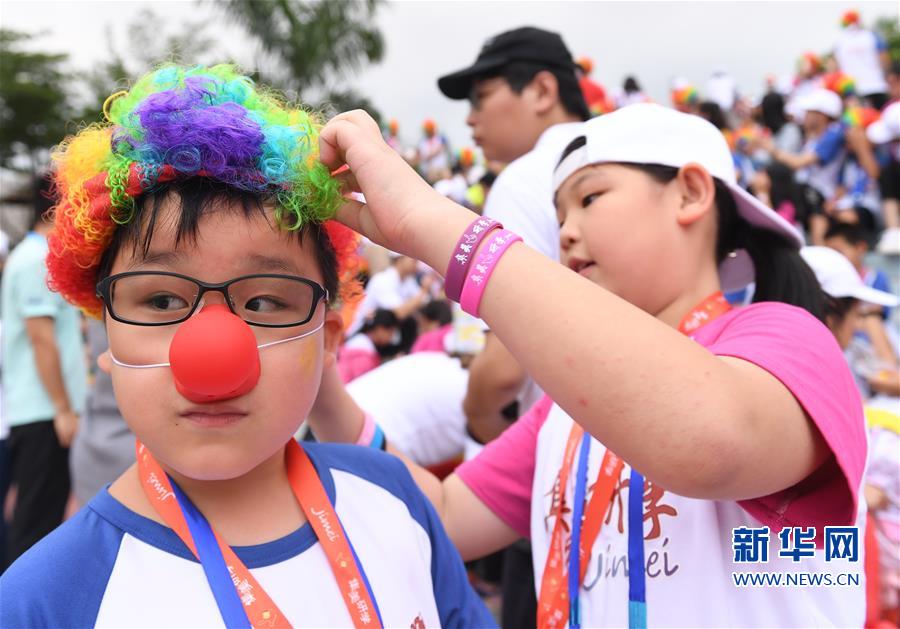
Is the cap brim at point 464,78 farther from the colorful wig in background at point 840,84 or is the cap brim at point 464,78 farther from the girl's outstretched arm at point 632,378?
the colorful wig in background at point 840,84

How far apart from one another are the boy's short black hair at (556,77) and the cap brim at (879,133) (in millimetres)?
5357

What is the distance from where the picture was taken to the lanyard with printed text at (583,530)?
4.48 feet

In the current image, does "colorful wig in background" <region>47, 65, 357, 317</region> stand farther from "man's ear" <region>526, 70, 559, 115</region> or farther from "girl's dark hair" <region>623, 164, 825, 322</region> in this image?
"man's ear" <region>526, 70, 559, 115</region>

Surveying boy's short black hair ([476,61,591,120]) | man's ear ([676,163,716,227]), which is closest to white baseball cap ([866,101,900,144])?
boy's short black hair ([476,61,591,120])

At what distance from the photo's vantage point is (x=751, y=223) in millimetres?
1770

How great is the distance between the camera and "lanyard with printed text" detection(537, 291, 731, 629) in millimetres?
1365

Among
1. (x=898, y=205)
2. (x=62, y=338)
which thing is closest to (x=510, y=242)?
(x=62, y=338)

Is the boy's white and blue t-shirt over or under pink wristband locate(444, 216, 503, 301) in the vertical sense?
under

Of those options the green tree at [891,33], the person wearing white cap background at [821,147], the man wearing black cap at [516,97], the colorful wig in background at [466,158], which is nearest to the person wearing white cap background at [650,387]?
the man wearing black cap at [516,97]

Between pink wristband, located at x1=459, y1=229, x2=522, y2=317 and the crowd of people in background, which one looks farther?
the crowd of people in background

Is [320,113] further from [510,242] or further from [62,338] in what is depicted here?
[62,338]

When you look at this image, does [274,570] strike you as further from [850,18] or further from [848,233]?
[850,18]

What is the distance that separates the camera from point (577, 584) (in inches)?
57.8

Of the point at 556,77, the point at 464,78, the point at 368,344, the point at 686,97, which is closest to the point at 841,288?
the point at 556,77
